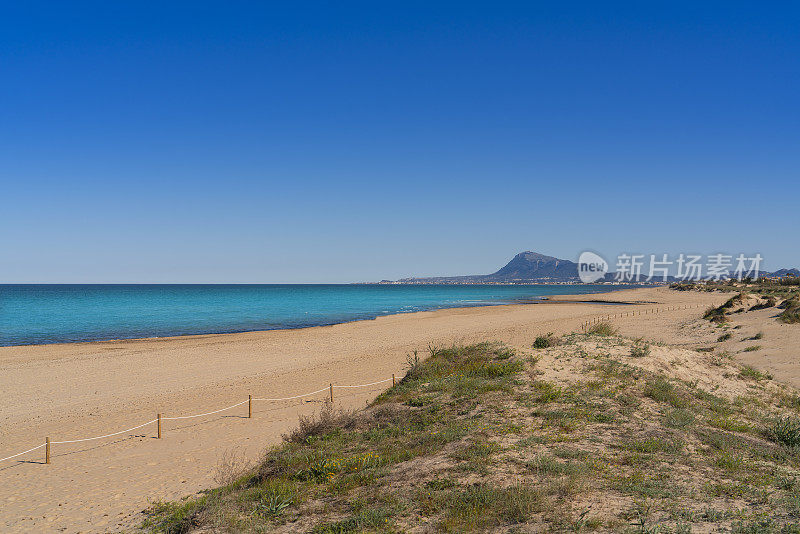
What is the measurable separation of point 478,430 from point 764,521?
17.4 feet

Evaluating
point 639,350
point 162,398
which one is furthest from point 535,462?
point 162,398

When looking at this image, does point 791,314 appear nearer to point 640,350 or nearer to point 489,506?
point 640,350

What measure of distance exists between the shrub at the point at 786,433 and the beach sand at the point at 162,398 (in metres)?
9.72

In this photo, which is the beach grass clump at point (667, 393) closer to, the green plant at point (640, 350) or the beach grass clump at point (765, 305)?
the green plant at point (640, 350)

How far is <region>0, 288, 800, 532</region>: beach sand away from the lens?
415 inches

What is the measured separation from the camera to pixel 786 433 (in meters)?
10.3

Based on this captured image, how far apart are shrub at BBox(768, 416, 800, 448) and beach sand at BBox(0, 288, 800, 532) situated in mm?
9716

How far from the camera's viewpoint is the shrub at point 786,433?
32.9 ft

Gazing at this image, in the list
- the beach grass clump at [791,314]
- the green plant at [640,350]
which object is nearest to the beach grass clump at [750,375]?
the green plant at [640,350]

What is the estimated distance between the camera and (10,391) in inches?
853

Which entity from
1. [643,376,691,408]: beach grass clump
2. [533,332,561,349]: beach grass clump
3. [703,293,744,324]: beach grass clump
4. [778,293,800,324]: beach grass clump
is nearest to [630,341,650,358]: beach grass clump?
[643,376,691,408]: beach grass clump

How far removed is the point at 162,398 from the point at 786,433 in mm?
21513

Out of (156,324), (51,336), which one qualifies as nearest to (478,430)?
(51,336)

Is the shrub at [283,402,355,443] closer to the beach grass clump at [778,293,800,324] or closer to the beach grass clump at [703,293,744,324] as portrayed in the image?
the beach grass clump at [778,293,800,324]
